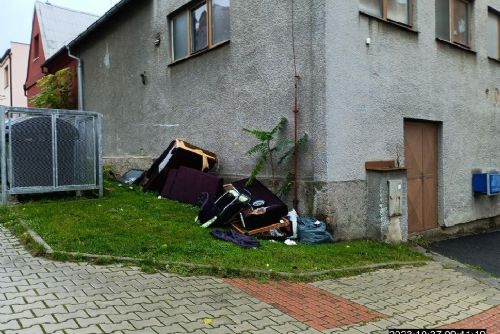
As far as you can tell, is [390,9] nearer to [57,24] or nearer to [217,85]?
[217,85]

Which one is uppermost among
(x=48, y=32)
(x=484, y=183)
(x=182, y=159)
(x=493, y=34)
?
(x=48, y=32)

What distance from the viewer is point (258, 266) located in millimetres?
5602

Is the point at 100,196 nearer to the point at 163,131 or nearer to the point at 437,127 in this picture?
the point at 163,131

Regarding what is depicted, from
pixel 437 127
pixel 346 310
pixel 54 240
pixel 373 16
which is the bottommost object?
pixel 346 310

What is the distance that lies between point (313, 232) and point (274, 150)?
1.63 metres

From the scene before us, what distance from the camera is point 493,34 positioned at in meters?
11.7

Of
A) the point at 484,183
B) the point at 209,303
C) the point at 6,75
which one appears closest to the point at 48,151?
the point at 209,303

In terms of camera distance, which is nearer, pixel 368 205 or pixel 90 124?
pixel 368 205

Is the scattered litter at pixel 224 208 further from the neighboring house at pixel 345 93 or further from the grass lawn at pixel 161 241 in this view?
the neighboring house at pixel 345 93

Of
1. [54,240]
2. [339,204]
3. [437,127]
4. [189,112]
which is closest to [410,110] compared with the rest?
[437,127]

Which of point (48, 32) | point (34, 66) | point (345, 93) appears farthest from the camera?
point (34, 66)

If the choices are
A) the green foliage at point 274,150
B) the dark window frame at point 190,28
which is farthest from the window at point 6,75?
the green foliage at point 274,150

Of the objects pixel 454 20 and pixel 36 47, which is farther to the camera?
pixel 36 47

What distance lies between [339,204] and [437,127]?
12.2ft
